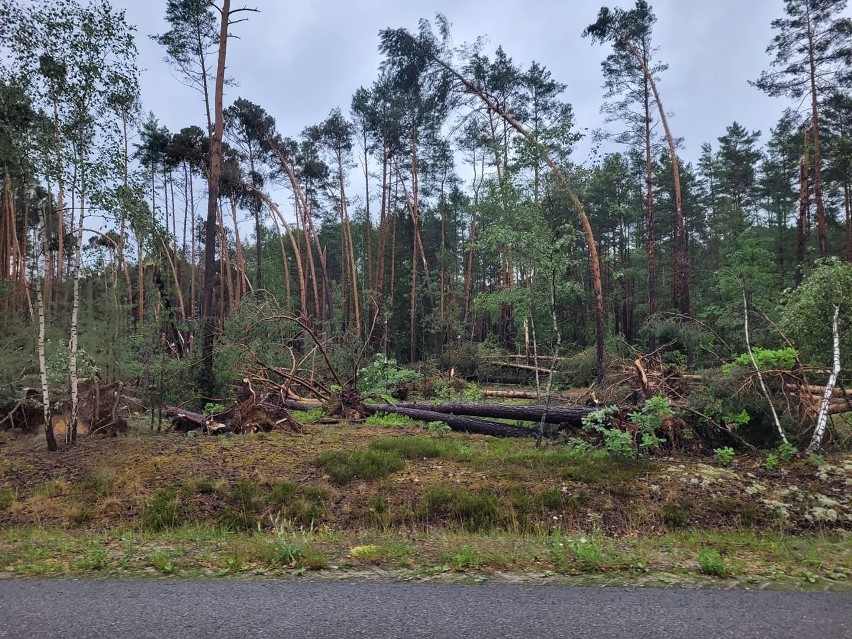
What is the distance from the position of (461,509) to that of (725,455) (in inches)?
170

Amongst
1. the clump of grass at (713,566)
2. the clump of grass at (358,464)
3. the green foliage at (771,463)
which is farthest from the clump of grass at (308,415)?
the clump of grass at (713,566)

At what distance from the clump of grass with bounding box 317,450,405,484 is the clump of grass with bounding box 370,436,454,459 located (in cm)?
27

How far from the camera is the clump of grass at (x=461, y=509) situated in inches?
238

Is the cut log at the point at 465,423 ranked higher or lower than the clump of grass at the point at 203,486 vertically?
lower

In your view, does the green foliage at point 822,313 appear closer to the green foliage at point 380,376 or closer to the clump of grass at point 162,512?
the green foliage at point 380,376

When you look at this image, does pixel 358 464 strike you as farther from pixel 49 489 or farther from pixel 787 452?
pixel 787 452

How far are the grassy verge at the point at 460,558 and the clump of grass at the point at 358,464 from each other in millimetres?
2146

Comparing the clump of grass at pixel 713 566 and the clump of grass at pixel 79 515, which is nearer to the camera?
the clump of grass at pixel 713 566

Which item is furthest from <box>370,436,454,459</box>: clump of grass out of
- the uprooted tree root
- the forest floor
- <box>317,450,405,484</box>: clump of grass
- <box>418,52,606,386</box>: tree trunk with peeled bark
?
<box>418,52,606,386</box>: tree trunk with peeled bark

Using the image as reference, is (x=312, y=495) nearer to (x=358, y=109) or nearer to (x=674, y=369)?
(x=674, y=369)

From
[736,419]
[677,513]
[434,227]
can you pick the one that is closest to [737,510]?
[677,513]

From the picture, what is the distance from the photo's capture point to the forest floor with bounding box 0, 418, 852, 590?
4.05m

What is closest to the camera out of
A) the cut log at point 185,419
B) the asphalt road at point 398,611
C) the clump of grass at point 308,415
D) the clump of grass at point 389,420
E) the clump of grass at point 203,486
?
the asphalt road at point 398,611

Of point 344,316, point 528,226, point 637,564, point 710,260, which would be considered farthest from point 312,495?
point 710,260
